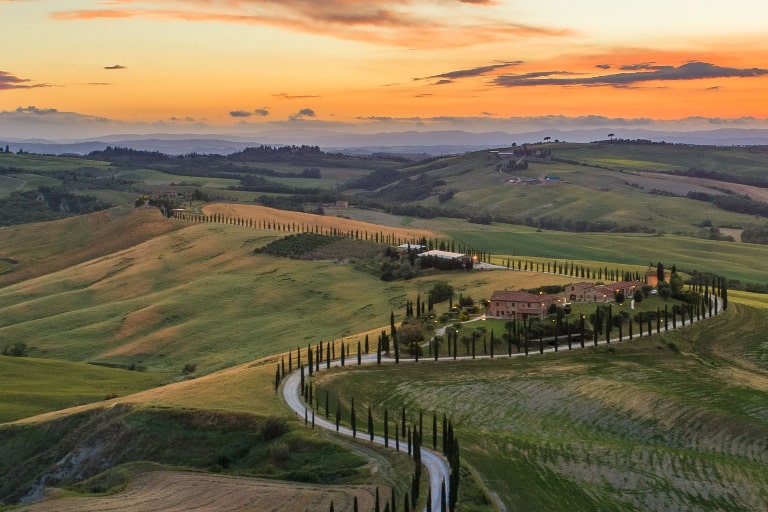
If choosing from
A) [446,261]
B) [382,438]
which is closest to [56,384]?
[382,438]

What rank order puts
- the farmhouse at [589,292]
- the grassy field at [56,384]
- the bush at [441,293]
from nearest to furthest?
the grassy field at [56,384] < the farmhouse at [589,292] < the bush at [441,293]

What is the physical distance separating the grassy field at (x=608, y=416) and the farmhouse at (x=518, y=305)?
12.3 meters

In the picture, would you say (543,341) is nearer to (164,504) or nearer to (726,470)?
(726,470)

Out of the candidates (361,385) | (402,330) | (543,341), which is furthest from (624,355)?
(361,385)

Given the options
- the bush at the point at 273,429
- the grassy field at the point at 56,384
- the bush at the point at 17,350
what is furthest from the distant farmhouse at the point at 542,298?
the bush at the point at 17,350

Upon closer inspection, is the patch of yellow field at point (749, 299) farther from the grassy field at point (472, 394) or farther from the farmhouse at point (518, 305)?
the farmhouse at point (518, 305)

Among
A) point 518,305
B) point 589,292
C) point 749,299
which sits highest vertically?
point 589,292

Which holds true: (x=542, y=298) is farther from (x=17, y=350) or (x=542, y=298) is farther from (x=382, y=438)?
(x=17, y=350)

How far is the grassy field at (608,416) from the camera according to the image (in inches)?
2709

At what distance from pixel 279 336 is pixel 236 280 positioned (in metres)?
43.5

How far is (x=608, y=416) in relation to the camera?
90.4m

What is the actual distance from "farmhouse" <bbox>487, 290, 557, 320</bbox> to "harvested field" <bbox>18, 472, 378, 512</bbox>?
60441 mm

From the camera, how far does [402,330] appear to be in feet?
366

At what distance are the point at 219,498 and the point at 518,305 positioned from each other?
65.8 metres
